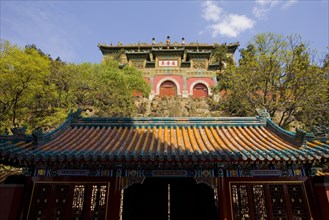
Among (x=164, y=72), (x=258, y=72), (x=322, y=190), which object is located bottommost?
(x=322, y=190)

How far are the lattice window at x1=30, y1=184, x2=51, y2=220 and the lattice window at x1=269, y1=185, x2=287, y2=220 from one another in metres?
6.31

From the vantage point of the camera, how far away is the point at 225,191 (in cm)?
625

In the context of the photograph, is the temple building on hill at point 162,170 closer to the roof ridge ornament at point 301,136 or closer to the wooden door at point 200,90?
the roof ridge ornament at point 301,136

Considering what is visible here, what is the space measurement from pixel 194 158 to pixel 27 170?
474 centimetres

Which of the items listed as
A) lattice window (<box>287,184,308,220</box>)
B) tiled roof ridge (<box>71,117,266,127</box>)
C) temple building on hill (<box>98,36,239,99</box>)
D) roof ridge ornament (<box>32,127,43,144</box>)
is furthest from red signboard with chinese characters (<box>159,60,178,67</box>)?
lattice window (<box>287,184,308,220</box>)

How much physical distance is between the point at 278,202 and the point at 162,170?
11.0ft

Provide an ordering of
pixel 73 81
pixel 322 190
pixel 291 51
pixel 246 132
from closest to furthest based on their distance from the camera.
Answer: pixel 322 190 < pixel 246 132 < pixel 291 51 < pixel 73 81

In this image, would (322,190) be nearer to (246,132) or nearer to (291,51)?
(246,132)

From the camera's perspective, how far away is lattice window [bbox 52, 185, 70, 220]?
6.10 m

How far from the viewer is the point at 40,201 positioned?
20.2ft

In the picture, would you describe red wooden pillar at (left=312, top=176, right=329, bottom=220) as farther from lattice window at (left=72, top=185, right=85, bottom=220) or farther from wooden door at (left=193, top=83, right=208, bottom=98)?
wooden door at (left=193, top=83, right=208, bottom=98)

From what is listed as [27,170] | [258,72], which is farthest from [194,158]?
[258,72]

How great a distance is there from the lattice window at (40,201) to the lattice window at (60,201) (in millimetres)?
232

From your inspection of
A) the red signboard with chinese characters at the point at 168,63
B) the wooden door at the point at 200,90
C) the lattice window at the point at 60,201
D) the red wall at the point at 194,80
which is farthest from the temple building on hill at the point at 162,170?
the red signboard with chinese characters at the point at 168,63
